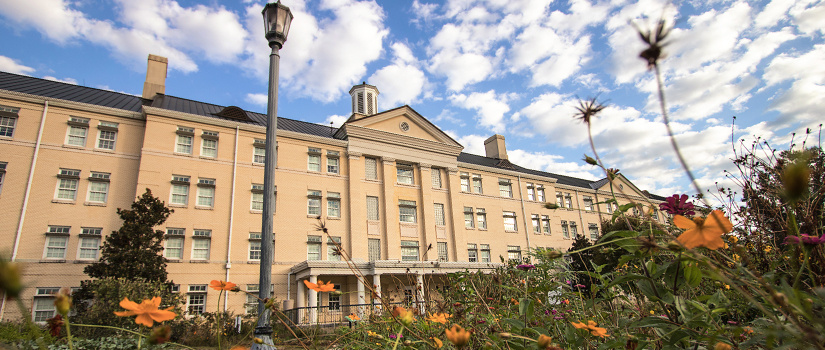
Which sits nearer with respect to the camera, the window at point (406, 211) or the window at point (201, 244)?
the window at point (201, 244)

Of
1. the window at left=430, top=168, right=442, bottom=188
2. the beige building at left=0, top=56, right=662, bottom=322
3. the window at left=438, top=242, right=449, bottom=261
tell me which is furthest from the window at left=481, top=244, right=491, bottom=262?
the window at left=430, top=168, right=442, bottom=188

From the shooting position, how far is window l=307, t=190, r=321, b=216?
24.1m

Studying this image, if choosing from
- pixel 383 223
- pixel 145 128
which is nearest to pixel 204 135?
pixel 145 128

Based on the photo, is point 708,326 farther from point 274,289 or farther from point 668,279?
point 274,289

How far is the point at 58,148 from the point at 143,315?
2367 cm

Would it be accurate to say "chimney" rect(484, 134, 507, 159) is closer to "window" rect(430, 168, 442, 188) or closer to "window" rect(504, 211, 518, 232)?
"window" rect(504, 211, 518, 232)

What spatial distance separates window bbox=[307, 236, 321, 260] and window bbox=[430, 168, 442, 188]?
9195 millimetres

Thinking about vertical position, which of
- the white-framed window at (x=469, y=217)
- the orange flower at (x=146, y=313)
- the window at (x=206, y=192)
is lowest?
the orange flower at (x=146, y=313)

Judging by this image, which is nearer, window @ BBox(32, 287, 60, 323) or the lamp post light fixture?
the lamp post light fixture

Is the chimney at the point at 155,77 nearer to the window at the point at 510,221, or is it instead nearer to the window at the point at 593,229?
the window at the point at 510,221

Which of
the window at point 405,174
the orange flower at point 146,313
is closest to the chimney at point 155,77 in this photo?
the window at point 405,174

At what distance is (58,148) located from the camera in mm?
19328

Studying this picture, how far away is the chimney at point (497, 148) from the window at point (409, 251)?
14.7 metres

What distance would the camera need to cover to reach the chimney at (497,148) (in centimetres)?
3766
